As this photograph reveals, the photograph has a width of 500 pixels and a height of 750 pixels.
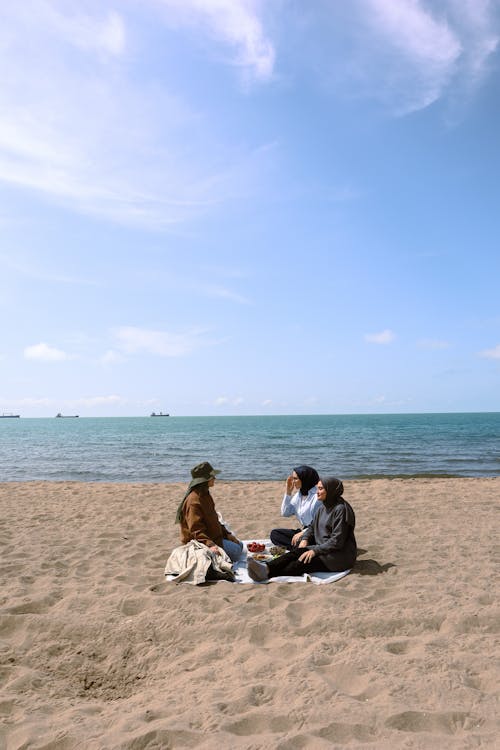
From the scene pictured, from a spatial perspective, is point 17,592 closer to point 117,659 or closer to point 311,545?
point 117,659

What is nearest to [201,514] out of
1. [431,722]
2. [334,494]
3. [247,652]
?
[334,494]

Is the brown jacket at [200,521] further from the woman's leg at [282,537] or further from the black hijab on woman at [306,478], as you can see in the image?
the black hijab on woman at [306,478]

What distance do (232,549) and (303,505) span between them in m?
1.22

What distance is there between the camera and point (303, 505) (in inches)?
275

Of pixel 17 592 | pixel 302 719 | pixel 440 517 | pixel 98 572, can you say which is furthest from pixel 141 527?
pixel 302 719

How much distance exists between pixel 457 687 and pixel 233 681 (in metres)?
1.50

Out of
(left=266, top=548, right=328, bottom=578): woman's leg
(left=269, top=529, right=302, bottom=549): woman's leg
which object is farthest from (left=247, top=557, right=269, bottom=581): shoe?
(left=269, top=529, right=302, bottom=549): woman's leg

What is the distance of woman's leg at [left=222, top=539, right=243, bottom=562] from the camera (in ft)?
21.1

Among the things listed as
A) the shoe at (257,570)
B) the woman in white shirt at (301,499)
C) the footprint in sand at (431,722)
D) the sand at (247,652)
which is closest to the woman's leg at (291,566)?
the shoe at (257,570)

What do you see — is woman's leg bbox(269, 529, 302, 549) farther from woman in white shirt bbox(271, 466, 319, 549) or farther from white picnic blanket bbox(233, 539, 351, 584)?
white picnic blanket bbox(233, 539, 351, 584)

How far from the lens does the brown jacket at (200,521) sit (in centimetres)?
620

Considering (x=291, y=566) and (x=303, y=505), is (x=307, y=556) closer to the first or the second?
(x=291, y=566)

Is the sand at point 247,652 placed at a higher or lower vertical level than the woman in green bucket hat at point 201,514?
lower

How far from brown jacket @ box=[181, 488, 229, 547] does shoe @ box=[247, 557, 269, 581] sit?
2.47 ft
